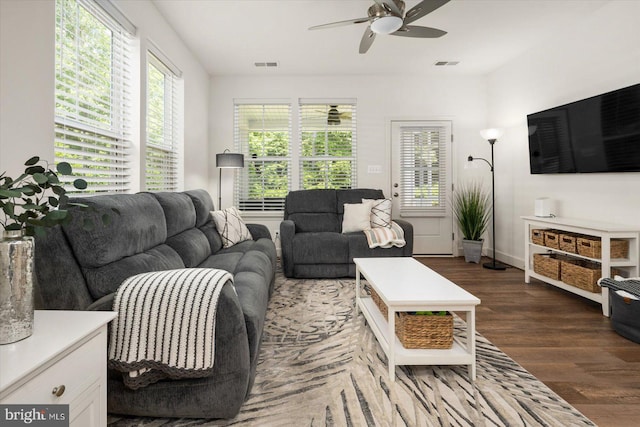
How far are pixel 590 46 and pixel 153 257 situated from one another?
4.35 m

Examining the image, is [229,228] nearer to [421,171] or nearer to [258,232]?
[258,232]

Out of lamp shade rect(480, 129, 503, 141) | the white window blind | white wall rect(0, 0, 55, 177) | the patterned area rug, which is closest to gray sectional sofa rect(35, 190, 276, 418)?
the patterned area rug

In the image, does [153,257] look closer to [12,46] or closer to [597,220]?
[12,46]

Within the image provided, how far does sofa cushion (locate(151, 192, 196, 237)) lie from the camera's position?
258 centimetres

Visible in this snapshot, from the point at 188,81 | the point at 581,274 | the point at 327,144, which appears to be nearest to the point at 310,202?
the point at 327,144

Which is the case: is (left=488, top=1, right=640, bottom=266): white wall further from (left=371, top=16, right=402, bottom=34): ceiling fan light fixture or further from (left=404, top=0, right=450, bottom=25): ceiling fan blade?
(left=371, top=16, right=402, bottom=34): ceiling fan light fixture

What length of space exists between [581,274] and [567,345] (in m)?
1.07

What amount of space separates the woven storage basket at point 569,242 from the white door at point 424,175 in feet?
6.78

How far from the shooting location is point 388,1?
2.42 metres

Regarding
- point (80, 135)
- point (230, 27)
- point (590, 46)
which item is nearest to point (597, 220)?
point (590, 46)

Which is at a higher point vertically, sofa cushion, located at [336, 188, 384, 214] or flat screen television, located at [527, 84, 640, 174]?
flat screen television, located at [527, 84, 640, 174]

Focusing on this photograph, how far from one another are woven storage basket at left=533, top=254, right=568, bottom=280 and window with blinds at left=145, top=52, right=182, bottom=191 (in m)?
4.05

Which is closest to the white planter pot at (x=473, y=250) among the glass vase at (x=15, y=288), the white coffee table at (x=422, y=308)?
the white coffee table at (x=422, y=308)

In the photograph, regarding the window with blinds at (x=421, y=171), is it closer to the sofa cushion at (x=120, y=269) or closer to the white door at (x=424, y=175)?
the white door at (x=424, y=175)
